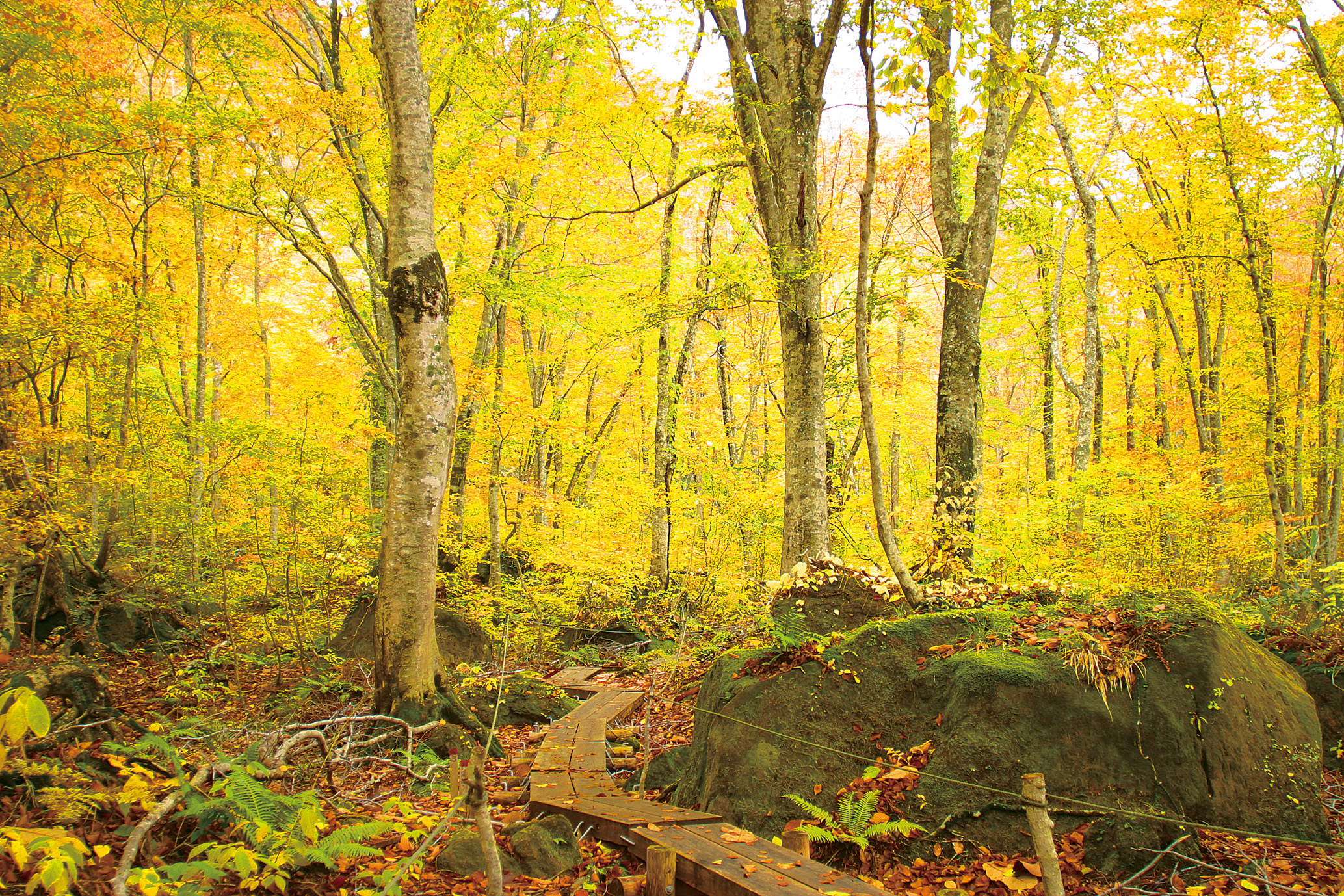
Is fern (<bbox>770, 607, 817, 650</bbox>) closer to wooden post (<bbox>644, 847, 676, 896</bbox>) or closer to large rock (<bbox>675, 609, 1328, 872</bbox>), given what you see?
large rock (<bbox>675, 609, 1328, 872</bbox>)

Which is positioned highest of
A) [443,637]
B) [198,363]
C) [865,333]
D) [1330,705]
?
[198,363]

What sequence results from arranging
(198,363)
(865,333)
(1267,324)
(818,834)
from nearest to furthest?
(818,834) → (865,333) → (1267,324) → (198,363)

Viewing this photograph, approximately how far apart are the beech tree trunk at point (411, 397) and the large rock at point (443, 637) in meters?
2.88

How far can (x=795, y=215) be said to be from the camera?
742 cm

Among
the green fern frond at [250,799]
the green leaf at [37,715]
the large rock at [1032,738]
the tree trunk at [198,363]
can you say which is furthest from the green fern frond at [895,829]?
the tree trunk at [198,363]

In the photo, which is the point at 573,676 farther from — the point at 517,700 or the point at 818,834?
the point at 818,834

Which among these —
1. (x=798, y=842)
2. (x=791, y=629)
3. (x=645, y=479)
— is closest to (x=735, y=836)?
(x=798, y=842)

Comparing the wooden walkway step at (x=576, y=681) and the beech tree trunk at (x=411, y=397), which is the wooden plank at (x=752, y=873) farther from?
the wooden walkway step at (x=576, y=681)

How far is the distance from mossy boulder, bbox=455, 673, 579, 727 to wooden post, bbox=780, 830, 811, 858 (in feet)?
12.7

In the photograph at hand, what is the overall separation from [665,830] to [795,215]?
6226 millimetres

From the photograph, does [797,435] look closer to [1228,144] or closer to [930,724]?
[930,724]

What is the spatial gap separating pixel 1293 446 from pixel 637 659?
451 inches

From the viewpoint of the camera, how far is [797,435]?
7355 mm

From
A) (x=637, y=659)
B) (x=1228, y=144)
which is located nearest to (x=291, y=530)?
(x=637, y=659)
